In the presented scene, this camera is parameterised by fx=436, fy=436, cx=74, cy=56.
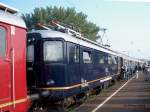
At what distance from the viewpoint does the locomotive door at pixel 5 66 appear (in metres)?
8.44

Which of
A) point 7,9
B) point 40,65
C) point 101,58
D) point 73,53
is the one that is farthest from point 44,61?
point 101,58

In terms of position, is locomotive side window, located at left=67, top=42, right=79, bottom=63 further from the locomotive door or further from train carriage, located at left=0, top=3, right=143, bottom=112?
the locomotive door

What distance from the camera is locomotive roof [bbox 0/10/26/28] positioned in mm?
8661

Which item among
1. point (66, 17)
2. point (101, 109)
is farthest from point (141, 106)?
point (66, 17)

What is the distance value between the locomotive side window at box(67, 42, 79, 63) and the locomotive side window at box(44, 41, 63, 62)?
561 millimetres

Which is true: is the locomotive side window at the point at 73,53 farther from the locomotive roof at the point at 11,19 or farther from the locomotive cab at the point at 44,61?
the locomotive roof at the point at 11,19

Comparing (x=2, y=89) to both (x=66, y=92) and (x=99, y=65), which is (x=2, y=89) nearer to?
(x=66, y=92)

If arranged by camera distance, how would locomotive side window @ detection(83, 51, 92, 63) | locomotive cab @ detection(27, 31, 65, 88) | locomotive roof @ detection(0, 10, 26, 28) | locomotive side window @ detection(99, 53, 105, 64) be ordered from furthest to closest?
locomotive side window @ detection(99, 53, 105, 64), locomotive side window @ detection(83, 51, 92, 63), locomotive cab @ detection(27, 31, 65, 88), locomotive roof @ detection(0, 10, 26, 28)

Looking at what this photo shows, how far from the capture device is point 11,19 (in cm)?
904

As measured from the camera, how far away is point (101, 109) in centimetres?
1694

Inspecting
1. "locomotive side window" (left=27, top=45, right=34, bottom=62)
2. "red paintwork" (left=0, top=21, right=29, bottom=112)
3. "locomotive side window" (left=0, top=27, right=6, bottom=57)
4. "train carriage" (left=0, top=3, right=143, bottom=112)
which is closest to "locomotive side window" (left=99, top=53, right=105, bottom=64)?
"train carriage" (left=0, top=3, right=143, bottom=112)

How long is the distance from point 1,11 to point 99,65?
13682 mm

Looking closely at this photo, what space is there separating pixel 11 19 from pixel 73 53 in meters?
6.92

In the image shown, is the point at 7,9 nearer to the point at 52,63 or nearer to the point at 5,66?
the point at 5,66
